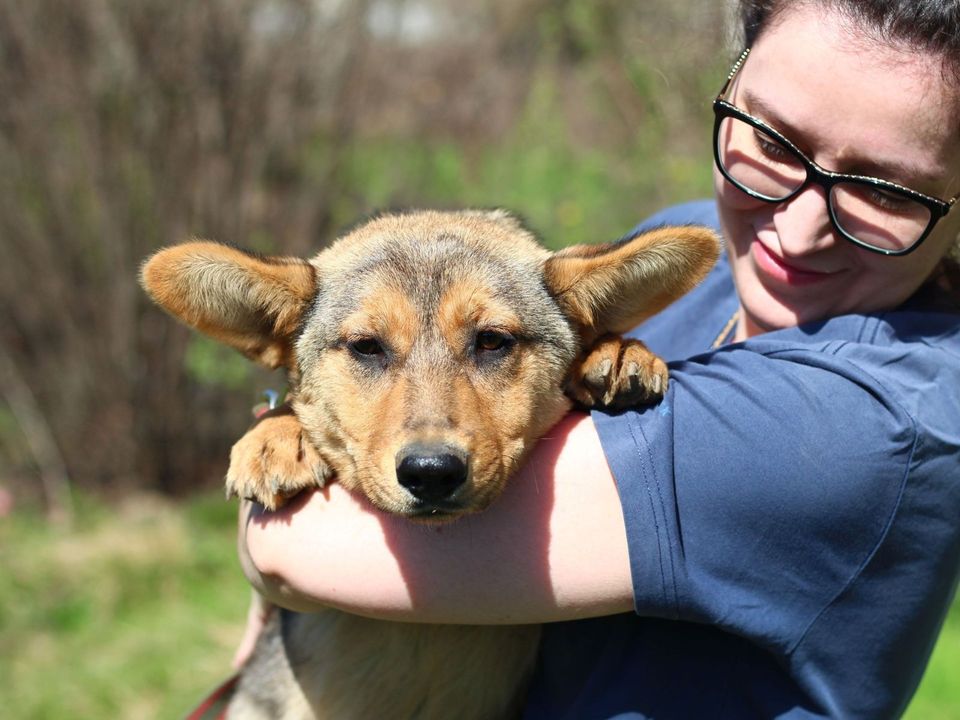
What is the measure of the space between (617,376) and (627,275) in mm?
332

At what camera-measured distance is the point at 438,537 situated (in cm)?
234

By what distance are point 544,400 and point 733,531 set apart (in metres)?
0.75

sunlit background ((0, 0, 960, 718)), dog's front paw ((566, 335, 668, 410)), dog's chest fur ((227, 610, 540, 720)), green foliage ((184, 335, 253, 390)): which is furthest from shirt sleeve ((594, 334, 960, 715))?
green foliage ((184, 335, 253, 390))

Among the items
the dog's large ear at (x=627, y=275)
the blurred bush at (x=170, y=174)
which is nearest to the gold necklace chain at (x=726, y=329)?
the dog's large ear at (x=627, y=275)

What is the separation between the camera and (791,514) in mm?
2170

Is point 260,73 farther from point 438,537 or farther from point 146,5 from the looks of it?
point 438,537

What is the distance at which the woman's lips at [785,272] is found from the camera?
2729mm

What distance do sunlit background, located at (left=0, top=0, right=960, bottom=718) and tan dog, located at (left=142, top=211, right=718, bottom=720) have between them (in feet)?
10.8

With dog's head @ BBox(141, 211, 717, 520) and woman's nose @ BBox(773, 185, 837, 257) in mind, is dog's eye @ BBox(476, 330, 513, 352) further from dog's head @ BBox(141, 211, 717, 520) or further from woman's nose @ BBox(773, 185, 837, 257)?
woman's nose @ BBox(773, 185, 837, 257)

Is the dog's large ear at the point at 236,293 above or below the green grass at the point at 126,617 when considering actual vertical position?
above

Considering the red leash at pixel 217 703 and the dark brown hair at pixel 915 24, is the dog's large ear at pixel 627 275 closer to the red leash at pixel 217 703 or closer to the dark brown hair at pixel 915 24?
the dark brown hair at pixel 915 24

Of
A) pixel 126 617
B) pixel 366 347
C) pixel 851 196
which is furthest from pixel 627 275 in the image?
pixel 126 617

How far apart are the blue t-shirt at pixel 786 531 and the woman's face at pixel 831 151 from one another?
0.96ft

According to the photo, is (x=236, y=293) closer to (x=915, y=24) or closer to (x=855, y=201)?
(x=855, y=201)
